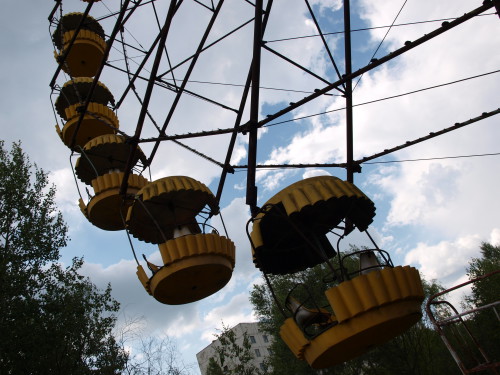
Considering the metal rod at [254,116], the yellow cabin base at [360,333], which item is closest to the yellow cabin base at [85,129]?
the metal rod at [254,116]

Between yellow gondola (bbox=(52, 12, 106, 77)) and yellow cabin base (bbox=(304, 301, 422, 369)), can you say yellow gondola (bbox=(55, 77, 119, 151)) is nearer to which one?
yellow gondola (bbox=(52, 12, 106, 77))

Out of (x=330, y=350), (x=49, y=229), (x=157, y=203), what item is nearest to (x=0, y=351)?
(x=49, y=229)

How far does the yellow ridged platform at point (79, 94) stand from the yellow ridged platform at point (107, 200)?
16.3 feet

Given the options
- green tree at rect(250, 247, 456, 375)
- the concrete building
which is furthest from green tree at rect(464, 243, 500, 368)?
the concrete building

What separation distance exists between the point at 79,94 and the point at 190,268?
10.8 metres

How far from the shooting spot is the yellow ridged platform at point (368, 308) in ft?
16.2

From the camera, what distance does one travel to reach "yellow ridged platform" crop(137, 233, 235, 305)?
7.57 meters

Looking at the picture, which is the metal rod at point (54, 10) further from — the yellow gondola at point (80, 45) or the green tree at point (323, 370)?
the green tree at point (323, 370)

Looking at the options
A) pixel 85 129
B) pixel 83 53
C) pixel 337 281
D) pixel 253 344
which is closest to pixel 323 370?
pixel 85 129

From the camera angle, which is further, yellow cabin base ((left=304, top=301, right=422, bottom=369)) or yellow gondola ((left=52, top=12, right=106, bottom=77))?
yellow gondola ((left=52, top=12, right=106, bottom=77))

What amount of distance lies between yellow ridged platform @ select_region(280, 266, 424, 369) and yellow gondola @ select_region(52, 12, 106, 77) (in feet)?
45.6

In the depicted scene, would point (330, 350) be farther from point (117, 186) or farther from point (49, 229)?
point (49, 229)

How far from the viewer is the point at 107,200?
11555mm

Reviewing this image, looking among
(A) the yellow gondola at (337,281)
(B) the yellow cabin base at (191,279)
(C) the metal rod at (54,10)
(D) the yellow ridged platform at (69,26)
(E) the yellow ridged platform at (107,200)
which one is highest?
(C) the metal rod at (54,10)
